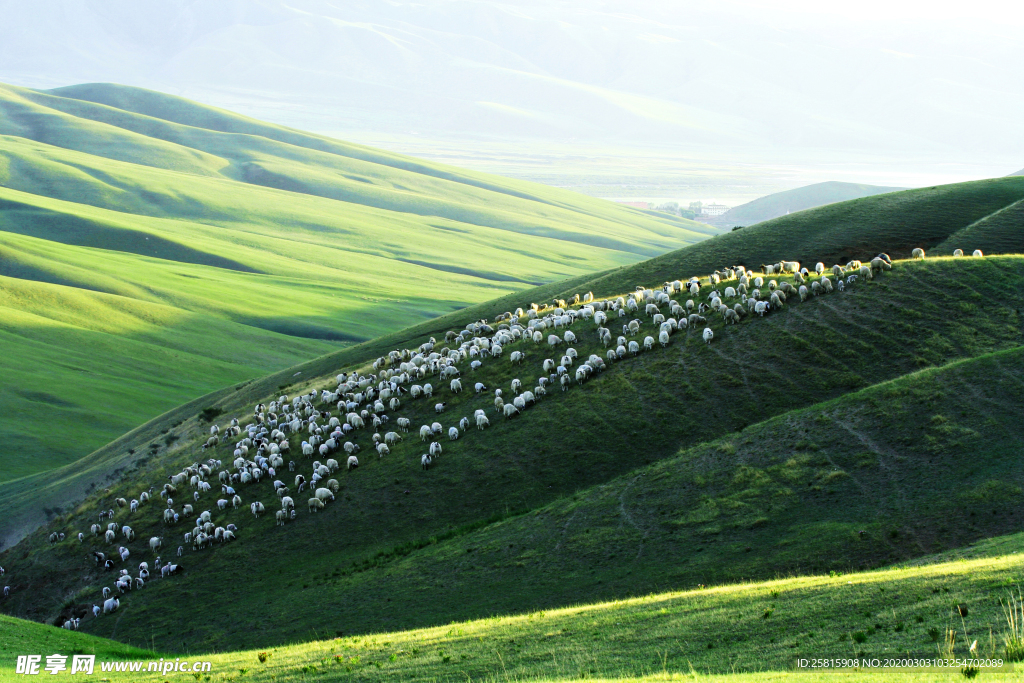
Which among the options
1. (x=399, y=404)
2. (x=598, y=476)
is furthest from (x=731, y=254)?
(x=598, y=476)

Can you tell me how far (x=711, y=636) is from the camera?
21156mm

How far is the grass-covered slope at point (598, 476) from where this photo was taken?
32.4m

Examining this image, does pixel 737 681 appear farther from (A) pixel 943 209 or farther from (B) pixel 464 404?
(A) pixel 943 209

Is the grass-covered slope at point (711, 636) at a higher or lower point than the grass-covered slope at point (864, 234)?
lower

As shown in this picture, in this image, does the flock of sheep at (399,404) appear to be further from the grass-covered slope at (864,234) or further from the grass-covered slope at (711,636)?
the grass-covered slope at (711,636)

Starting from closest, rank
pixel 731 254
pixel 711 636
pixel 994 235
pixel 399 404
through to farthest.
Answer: pixel 711 636 < pixel 399 404 < pixel 994 235 < pixel 731 254

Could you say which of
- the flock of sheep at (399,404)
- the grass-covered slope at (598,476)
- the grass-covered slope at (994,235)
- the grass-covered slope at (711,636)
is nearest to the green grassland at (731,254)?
the grass-covered slope at (994,235)

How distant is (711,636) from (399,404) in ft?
114

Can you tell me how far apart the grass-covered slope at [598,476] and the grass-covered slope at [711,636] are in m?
4.47

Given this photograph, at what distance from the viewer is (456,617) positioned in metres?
30.8

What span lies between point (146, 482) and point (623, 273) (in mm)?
47708

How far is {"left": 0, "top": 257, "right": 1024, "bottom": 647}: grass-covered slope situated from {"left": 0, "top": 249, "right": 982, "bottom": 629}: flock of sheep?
875 mm

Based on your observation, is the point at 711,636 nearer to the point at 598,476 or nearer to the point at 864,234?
the point at 598,476

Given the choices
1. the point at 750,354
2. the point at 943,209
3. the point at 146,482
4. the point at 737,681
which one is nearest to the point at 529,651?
the point at 737,681
